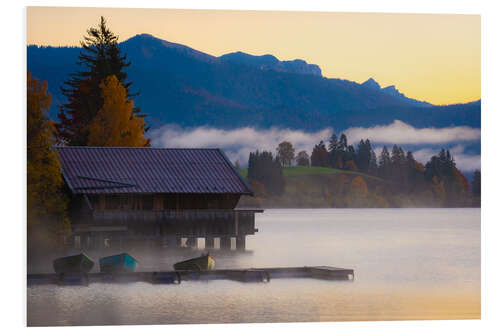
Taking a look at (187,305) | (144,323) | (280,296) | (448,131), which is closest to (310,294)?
(280,296)

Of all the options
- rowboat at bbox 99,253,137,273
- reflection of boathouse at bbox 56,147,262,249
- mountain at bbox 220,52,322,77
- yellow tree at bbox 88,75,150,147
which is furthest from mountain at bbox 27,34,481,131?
rowboat at bbox 99,253,137,273

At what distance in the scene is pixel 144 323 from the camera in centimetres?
2244

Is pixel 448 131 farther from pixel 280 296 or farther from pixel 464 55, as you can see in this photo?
pixel 280 296

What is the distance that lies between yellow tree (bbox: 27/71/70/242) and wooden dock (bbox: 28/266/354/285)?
1664 millimetres

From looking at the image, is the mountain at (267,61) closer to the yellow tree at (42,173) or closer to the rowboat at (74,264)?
the yellow tree at (42,173)

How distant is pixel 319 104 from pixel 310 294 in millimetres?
41466

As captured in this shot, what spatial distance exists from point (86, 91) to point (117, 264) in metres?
23.5

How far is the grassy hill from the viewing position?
63.6m

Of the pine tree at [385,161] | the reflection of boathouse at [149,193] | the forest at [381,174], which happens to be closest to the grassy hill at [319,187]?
the forest at [381,174]

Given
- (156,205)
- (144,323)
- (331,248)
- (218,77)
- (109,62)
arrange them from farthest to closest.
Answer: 1. (218,77)
2. (331,248)
3. (109,62)
4. (156,205)
5. (144,323)

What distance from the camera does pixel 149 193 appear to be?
37.3 meters

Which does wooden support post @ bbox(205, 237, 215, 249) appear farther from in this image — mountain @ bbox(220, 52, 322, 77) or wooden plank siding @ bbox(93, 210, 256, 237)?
mountain @ bbox(220, 52, 322, 77)

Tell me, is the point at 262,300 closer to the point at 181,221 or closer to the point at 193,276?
the point at 193,276

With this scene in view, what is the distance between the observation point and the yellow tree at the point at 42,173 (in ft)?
88.1
